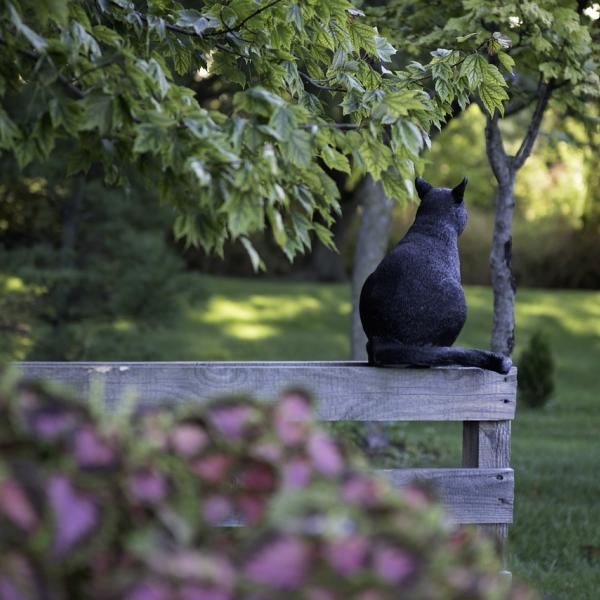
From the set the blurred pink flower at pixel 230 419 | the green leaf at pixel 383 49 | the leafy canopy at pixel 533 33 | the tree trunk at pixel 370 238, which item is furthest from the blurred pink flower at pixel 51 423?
the tree trunk at pixel 370 238

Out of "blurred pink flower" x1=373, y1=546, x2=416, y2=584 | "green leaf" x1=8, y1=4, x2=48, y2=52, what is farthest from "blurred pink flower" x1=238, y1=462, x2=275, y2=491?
"green leaf" x1=8, y1=4, x2=48, y2=52

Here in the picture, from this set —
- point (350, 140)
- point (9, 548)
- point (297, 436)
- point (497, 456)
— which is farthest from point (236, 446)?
point (497, 456)

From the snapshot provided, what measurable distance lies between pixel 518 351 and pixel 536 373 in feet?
14.5

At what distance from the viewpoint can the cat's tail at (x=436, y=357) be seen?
12.0 ft

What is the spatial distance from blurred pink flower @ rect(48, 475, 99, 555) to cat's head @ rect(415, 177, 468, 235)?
280 cm

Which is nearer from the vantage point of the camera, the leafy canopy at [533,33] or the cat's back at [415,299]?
the cat's back at [415,299]

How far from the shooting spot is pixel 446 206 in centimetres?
401

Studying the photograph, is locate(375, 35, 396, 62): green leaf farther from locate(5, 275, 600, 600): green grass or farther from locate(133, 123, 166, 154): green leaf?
locate(5, 275, 600, 600): green grass

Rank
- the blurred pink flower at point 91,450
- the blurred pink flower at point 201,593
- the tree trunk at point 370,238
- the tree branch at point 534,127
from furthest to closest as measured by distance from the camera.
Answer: the tree trunk at point 370,238, the tree branch at point 534,127, the blurred pink flower at point 91,450, the blurred pink flower at point 201,593

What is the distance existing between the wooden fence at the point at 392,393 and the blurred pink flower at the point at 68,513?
208 cm

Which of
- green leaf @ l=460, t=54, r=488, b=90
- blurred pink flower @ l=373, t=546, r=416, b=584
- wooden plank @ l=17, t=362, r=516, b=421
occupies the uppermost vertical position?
green leaf @ l=460, t=54, r=488, b=90

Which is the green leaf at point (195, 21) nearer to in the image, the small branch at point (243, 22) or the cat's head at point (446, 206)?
the small branch at point (243, 22)

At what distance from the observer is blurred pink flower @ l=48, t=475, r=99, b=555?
1.36m

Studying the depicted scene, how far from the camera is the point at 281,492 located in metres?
1.46
